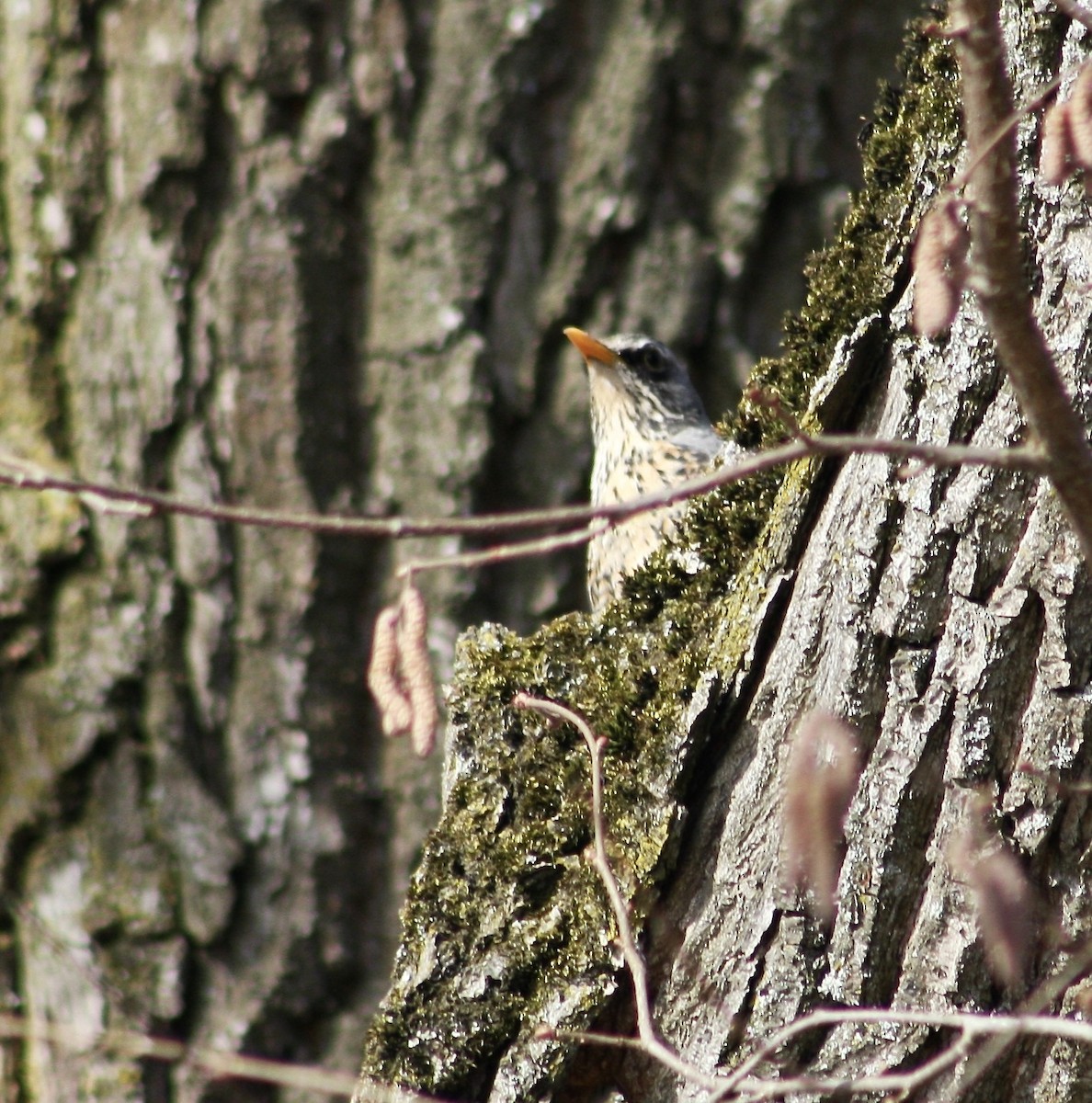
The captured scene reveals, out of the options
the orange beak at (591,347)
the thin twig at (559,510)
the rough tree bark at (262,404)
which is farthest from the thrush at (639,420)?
the thin twig at (559,510)

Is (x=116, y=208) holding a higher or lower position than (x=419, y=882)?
higher

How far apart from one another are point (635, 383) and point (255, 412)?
110cm

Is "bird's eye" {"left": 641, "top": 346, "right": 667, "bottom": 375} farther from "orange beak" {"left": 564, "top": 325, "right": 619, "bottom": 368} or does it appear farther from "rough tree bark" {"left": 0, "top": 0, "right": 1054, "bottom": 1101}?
"rough tree bark" {"left": 0, "top": 0, "right": 1054, "bottom": 1101}

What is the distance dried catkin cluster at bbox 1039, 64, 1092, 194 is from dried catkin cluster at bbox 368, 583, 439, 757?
2.38 feet

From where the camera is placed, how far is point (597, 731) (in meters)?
2.09

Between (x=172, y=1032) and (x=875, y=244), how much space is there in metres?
3.05

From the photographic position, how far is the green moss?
1938mm

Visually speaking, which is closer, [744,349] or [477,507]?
[477,507]

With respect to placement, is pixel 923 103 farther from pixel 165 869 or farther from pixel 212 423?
pixel 165 869

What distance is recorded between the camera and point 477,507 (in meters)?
4.15

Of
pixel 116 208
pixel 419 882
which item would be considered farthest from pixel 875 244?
pixel 116 208

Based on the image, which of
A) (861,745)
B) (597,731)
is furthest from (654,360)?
(861,745)

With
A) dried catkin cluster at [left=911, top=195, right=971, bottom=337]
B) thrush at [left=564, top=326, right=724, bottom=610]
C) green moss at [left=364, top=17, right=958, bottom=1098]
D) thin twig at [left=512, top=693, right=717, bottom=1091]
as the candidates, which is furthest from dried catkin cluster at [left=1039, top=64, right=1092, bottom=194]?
thrush at [left=564, top=326, right=724, bottom=610]

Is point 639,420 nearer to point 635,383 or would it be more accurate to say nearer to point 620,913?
point 635,383
